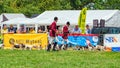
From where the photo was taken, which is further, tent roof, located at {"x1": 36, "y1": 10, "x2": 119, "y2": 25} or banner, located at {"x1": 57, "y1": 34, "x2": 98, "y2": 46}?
tent roof, located at {"x1": 36, "y1": 10, "x2": 119, "y2": 25}

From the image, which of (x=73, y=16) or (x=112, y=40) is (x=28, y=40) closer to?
(x=112, y=40)

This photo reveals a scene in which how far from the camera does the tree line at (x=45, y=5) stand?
230 feet

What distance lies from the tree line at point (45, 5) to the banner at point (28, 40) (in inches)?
1721

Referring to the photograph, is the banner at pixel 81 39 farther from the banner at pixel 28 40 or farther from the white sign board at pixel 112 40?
the banner at pixel 28 40

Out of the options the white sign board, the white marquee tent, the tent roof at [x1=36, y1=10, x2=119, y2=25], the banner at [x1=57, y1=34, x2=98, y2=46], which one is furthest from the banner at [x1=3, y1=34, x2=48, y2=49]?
the tent roof at [x1=36, y1=10, x2=119, y2=25]

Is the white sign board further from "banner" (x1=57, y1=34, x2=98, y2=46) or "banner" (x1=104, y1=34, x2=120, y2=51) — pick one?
"banner" (x1=57, y1=34, x2=98, y2=46)

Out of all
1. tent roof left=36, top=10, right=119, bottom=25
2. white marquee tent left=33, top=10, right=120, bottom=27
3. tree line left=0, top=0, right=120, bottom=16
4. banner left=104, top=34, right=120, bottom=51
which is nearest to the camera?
banner left=104, top=34, right=120, bottom=51

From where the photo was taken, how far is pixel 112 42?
2491 centimetres

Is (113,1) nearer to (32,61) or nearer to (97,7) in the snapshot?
(97,7)

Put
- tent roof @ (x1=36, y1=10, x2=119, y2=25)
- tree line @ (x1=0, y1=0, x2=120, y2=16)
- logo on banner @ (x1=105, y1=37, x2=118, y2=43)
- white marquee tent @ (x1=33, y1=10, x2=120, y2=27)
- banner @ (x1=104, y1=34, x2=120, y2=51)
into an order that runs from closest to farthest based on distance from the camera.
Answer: banner @ (x1=104, y1=34, x2=120, y2=51) < logo on banner @ (x1=105, y1=37, x2=118, y2=43) < white marquee tent @ (x1=33, y1=10, x2=120, y2=27) < tent roof @ (x1=36, y1=10, x2=119, y2=25) < tree line @ (x1=0, y1=0, x2=120, y2=16)

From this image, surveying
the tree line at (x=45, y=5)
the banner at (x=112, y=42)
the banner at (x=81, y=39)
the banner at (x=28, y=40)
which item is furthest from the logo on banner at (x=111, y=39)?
the tree line at (x=45, y=5)

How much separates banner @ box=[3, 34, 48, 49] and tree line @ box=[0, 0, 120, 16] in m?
43.7

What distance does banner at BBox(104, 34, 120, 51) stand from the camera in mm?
24719

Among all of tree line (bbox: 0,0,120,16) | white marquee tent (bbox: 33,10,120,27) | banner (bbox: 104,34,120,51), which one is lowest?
banner (bbox: 104,34,120,51)
